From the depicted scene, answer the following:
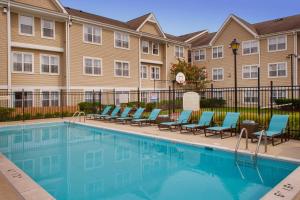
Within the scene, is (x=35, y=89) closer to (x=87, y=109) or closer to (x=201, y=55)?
(x=87, y=109)

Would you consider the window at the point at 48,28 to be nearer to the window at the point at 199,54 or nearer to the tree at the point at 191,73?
the tree at the point at 191,73

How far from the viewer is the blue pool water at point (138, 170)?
648 cm

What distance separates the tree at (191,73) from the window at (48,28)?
16.1 metres

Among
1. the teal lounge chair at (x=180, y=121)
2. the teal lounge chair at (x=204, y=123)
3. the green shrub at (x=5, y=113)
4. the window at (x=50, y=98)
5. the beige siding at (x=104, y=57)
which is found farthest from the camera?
the beige siding at (x=104, y=57)

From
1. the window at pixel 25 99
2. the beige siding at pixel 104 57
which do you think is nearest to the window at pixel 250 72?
the beige siding at pixel 104 57

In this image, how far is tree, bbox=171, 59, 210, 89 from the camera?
33.5 metres

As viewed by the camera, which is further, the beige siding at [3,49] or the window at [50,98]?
Result: the window at [50,98]

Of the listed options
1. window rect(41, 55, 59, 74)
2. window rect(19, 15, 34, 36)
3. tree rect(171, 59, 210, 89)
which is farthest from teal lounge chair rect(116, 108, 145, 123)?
tree rect(171, 59, 210, 89)

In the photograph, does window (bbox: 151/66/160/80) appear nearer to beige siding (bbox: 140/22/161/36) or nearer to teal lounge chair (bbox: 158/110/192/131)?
beige siding (bbox: 140/22/161/36)

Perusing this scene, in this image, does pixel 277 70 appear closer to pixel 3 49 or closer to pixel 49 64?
pixel 49 64

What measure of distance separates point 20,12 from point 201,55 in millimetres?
24320

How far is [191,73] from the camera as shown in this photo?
33.4 meters

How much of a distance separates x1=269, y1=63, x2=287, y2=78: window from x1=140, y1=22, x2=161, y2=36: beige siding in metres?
14.9

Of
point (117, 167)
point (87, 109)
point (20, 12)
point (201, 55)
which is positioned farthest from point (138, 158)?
point (201, 55)
